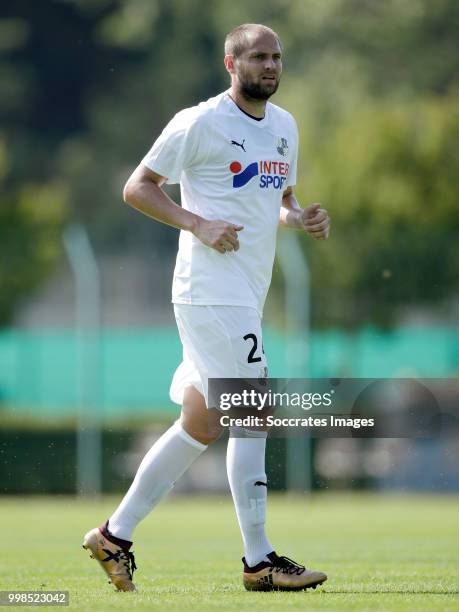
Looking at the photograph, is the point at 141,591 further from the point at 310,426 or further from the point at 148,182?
the point at 148,182

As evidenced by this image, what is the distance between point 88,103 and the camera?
40.5 meters

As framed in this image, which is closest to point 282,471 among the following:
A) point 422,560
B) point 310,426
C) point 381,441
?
point 381,441

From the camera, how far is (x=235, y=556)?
7.48 m

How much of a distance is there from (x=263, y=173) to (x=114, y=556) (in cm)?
143

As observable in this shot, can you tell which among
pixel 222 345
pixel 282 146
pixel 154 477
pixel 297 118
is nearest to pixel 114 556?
pixel 154 477

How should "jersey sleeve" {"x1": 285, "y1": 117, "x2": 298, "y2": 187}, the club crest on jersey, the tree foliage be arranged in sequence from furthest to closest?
the tree foliage, "jersey sleeve" {"x1": 285, "y1": 117, "x2": 298, "y2": 187}, the club crest on jersey

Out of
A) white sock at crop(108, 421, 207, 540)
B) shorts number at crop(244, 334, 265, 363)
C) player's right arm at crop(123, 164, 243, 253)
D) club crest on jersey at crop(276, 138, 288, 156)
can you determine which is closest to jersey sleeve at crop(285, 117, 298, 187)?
club crest on jersey at crop(276, 138, 288, 156)

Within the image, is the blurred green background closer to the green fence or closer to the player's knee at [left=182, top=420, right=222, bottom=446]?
the green fence

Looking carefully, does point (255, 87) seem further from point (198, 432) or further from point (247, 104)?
point (198, 432)

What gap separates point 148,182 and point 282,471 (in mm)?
10636

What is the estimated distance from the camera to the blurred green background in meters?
18.1

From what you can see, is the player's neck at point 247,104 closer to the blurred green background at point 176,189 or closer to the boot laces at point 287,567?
the boot laces at point 287,567

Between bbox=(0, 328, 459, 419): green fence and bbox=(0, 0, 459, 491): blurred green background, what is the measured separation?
0.03 meters

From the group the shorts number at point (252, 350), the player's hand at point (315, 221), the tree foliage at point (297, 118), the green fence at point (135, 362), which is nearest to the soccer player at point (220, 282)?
the shorts number at point (252, 350)
